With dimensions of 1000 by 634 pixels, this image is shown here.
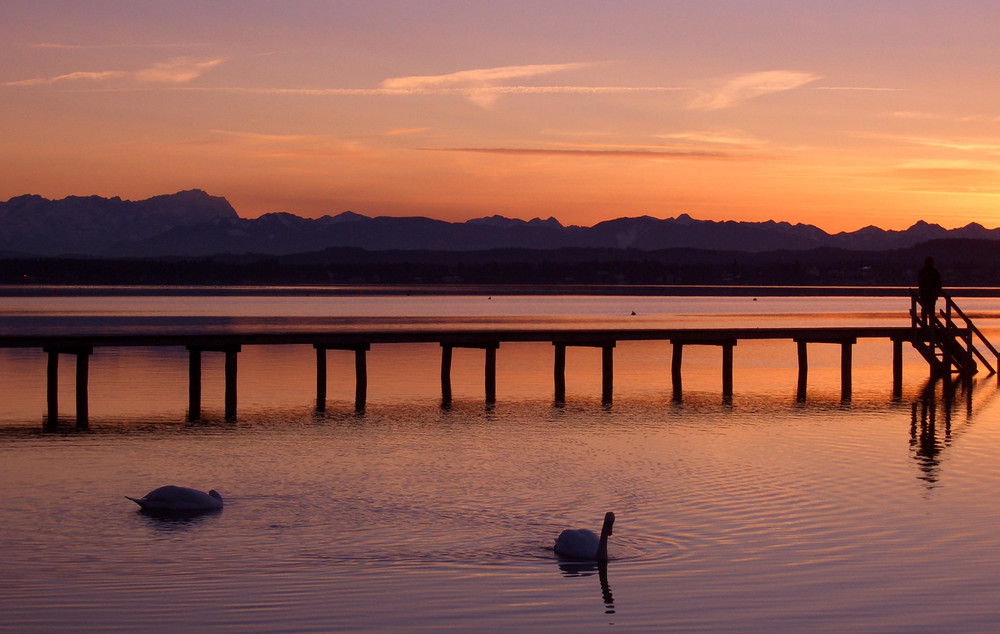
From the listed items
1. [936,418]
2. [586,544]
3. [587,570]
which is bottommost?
[936,418]

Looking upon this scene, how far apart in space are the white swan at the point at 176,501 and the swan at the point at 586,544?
491 centimetres

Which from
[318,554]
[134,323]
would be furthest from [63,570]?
[134,323]

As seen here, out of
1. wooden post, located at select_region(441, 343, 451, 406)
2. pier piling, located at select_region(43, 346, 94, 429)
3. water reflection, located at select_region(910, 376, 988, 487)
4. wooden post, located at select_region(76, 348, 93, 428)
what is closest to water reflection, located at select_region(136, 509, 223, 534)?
water reflection, located at select_region(910, 376, 988, 487)

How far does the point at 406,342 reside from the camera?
111 feet

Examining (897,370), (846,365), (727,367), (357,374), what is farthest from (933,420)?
(357,374)

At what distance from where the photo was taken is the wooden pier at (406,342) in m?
27.9

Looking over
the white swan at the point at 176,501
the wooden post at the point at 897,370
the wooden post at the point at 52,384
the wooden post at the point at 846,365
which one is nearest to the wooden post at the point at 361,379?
the wooden post at the point at 52,384

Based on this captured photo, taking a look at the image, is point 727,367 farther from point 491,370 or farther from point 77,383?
point 77,383

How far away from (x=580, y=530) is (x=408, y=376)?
82.5 ft

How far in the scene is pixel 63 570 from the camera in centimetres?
1280

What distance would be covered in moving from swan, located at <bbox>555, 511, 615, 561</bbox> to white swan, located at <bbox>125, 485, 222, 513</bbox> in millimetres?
4914

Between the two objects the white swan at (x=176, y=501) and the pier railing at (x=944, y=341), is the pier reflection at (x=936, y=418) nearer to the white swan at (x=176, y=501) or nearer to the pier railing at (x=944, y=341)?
the pier railing at (x=944, y=341)

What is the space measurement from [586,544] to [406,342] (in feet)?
68.1

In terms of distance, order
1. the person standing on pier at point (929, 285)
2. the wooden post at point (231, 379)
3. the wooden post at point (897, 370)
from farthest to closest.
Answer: the wooden post at point (897, 370), the person standing on pier at point (929, 285), the wooden post at point (231, 379)
